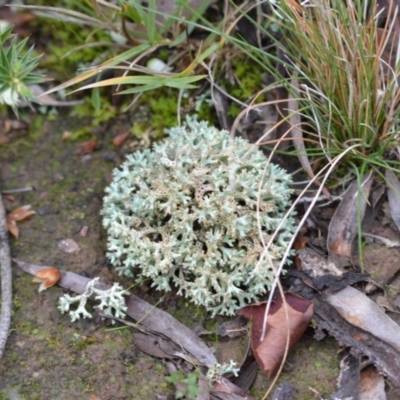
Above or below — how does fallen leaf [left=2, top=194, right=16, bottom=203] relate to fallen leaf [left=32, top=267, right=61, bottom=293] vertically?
above

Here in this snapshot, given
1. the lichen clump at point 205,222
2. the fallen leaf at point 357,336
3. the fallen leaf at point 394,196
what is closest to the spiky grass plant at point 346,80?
the fallen leaf at point 394,196

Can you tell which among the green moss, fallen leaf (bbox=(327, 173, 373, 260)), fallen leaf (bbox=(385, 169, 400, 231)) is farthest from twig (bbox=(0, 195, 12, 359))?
fallen leaf (bbox=(385, 169, 400, 231))

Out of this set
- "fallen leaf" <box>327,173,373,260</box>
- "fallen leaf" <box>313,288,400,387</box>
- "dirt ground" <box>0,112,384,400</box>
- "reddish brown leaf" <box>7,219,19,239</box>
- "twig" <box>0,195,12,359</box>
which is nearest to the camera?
"fallen leaf" <box>313,288,400,387</box>

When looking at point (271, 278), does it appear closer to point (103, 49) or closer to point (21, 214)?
point (21, 214)

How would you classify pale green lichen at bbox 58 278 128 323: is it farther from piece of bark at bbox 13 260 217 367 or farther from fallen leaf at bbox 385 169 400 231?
fallen leaf at bbox 385 169 400 231

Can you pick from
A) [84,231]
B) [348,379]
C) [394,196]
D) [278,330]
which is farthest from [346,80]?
[84,231]

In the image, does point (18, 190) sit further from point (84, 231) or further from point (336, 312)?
point (336, 312)

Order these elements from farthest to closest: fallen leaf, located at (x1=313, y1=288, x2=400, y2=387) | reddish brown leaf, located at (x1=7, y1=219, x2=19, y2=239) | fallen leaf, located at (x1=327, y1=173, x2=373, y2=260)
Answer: reddish brown leaf, located at (x1=7, y1=219, x2=19, y2=239), fallen leaf, located at (x1=327, y1=173, x2=373, y2=260), fallen leaf, located at (x1=313, y1=288, x2=400, y2=387)
